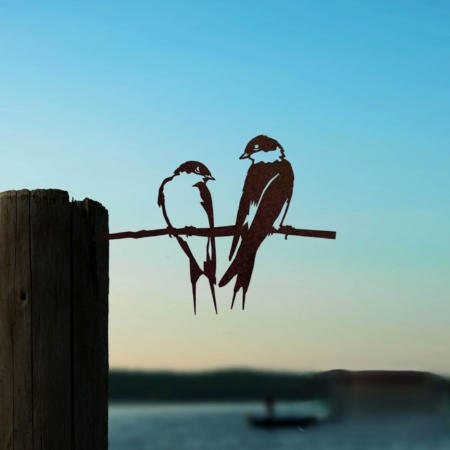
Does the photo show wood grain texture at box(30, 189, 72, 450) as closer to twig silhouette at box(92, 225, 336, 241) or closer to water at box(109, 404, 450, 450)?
→ twig silhouette at box(92, 225, 336, 241)

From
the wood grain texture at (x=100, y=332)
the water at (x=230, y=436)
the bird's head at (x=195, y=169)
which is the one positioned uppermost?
the bird's head at (x=195, y=169)

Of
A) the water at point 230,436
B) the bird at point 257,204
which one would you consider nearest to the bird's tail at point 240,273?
the bird at point 257,204

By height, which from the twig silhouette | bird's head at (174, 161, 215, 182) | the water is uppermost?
bird's head at (174, 161, 215, 182)

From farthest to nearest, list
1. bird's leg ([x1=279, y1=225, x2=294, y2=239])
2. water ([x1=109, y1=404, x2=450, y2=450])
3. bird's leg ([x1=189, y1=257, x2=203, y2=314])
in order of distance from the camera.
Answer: water ([x1=109, y1=404, x2=450, y2=450])
bird's leg ([x1=279, y1=225, x2=294, y2=239])
bird's leg ([x1=189, y1=257, x2=203, y2=314])

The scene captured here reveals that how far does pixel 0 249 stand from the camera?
8.84 feet

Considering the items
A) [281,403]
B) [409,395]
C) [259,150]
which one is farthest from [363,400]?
[259,150]

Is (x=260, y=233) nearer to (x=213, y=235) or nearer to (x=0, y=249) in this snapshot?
(x=213, y=235)

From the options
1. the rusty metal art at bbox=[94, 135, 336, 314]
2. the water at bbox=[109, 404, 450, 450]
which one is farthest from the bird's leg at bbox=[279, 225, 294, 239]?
the water at bbox=[109, 404, 450, 450]

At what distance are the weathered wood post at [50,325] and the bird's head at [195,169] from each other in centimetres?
42

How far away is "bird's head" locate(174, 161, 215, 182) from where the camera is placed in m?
2.88

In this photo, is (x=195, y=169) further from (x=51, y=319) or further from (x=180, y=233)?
(x=51, y=319)

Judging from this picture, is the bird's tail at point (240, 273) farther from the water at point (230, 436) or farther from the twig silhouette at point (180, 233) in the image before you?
the water at point (230, 436)

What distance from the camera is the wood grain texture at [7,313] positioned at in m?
2.61

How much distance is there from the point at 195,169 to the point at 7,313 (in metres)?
0.94
